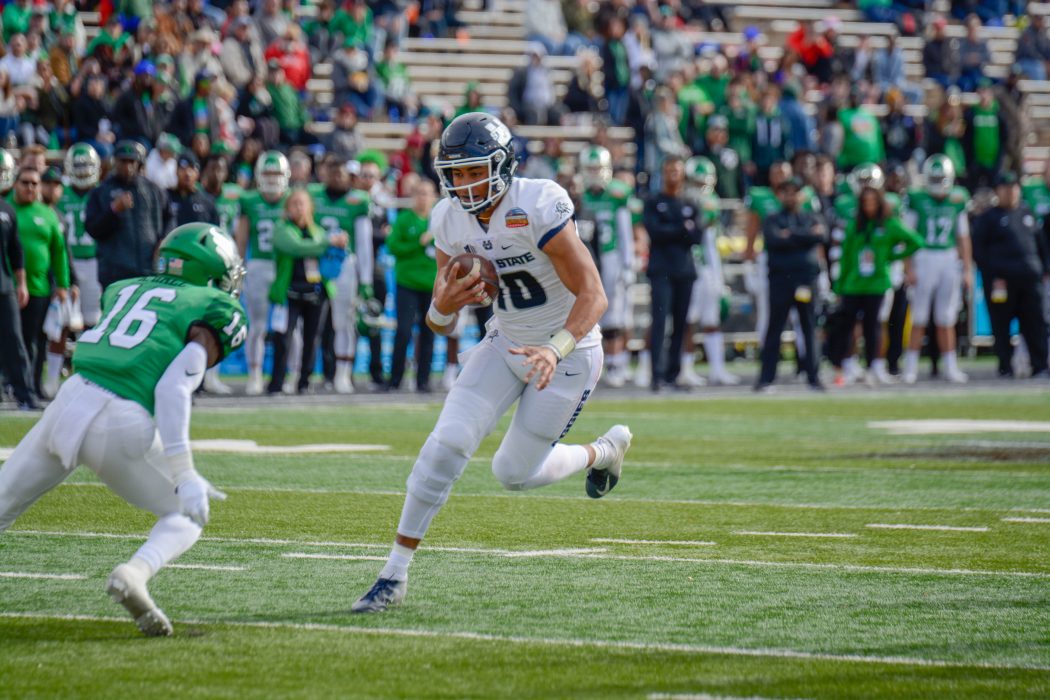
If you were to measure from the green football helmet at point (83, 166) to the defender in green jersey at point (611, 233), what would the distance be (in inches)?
175

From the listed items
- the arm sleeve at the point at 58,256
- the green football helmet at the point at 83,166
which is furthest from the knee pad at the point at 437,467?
the green football helmet at the point at 83,166

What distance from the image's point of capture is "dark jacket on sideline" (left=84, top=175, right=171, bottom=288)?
494 inches

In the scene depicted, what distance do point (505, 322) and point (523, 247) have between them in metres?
0.36

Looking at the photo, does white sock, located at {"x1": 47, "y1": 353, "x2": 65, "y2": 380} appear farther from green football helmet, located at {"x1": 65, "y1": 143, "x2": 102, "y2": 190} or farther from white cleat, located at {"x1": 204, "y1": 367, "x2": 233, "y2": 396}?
green football helmet, located at {"x1": 65, "y1": 143, "x2": 102, "y2": 190}

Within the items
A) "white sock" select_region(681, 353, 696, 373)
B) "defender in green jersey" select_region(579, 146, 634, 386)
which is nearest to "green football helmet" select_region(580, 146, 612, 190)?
"defender in green jersey" select_region(579, 146, 634, 386)

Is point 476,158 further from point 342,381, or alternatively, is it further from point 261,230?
point 342,381

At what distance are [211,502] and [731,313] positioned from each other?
1199 centimetres

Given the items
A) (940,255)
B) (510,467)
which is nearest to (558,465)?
(510,467)

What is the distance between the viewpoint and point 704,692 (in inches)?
170

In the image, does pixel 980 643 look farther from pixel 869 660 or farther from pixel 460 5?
pixel 460 5

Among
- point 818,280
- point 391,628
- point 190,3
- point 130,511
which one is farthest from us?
point 190,3

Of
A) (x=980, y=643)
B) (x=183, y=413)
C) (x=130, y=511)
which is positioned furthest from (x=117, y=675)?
(x=130, y=511)

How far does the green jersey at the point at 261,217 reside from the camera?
1463cm

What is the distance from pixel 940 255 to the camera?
656 inches
